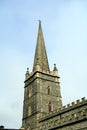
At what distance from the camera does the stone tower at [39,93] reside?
152 feet

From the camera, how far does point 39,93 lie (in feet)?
156

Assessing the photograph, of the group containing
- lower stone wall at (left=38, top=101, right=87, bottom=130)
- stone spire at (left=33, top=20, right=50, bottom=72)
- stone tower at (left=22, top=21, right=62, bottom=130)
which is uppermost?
stone spire at (left=33, top=20, right=50, bottom=72)

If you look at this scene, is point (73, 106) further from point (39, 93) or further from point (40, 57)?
point (40, 57)

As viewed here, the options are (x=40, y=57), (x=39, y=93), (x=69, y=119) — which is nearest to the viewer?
(x=69, y=119)

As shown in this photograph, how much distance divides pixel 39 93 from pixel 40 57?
1103cm

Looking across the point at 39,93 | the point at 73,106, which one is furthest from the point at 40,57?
the point at 73,106

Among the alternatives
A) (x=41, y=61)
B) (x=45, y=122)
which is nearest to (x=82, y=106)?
(x=45, y=122)

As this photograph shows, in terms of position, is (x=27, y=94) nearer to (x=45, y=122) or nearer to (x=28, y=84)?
(x=28, y=84)

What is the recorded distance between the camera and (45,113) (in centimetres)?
4600

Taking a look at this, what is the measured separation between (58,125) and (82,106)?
16.0 feet

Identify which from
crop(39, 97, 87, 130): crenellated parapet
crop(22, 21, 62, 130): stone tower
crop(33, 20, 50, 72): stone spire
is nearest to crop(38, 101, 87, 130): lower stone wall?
crop(39, 97, 87, 130): crenellated parapet

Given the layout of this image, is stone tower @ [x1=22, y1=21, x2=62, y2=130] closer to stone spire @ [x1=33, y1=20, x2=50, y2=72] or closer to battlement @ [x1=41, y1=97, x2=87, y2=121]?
stone spire @ [x1=33, y1=20, x2=50, y2=72]

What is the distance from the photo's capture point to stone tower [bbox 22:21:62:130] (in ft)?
152

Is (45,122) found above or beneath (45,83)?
beneath
